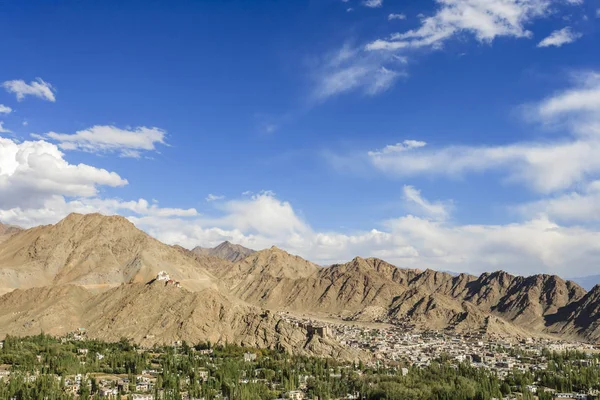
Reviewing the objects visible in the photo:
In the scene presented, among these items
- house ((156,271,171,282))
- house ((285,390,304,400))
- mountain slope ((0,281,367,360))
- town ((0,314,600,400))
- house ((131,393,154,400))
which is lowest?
house ((285,390,304,400))

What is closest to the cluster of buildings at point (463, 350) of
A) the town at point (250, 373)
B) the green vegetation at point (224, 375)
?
the town at point (250, 373)

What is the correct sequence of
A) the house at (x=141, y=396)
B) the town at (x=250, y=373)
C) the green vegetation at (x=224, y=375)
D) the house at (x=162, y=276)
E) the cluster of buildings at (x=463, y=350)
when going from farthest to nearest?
the house at (x=162, y=276) → the cluster of buildings at (x=463, y=350) → the town at (x=250, y=373) → the green vegetation at (x=224, y=375) → the house at (x=141, y=396)

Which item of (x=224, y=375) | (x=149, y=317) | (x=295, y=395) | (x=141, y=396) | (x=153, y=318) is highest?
(x=149, y=317)

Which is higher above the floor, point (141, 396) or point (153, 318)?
point (153, 318)

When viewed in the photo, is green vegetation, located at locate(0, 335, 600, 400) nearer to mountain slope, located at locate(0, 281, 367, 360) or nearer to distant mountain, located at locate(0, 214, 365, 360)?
mountain slope, located at locate(0, 281, 367, 360)

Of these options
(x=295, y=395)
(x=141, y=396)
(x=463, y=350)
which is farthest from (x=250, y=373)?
(x=463, y=350)

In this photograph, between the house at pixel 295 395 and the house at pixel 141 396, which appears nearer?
the house at pixel 141 396

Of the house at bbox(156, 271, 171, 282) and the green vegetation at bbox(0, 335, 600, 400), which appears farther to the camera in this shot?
the house at bbox(156, 271, 171, 282)

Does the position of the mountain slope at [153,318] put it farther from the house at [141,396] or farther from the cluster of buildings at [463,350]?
the house at [141,396]

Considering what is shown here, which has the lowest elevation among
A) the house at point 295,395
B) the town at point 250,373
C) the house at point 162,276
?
the house at point 295,395

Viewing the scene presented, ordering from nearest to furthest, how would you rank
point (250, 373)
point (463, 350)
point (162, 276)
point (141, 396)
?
point (141, 396), point (250, 373), point (463, 350), point (162, 276)

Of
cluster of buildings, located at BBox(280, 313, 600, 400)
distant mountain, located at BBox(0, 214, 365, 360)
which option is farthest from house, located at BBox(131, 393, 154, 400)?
cluster of buildings, located at BBox(280, 313, 600, 400)

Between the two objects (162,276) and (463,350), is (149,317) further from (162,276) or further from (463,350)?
(463,350)

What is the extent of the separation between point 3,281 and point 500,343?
171 metres
